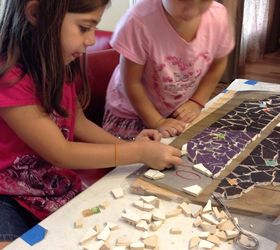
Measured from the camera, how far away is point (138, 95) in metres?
1.16

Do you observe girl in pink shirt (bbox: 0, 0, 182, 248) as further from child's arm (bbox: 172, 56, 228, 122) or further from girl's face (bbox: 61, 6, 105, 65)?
child's arm (bbox: 172, 56, 228, 122)

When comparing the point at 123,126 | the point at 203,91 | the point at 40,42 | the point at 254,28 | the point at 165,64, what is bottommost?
the point at 254,28

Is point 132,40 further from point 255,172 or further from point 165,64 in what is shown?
point 255,172

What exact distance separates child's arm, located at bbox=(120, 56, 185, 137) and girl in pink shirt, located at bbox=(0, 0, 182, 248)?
9.6 inches

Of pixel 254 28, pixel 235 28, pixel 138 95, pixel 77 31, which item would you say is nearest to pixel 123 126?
pixel 138 95

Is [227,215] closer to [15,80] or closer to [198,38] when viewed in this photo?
[15,80]

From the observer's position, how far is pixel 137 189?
2.45ft

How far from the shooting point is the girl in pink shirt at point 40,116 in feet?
2.52

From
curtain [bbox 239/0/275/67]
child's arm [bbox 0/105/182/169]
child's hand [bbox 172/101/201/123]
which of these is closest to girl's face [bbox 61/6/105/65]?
child's arm [bbox 0/105/182/169]

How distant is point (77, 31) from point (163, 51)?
39 cm

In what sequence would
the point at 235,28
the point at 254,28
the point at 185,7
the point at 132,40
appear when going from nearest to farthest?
1. the point at 185,7
2. the point at 132,40
3. the point at 235,28
4. the point at 254,28

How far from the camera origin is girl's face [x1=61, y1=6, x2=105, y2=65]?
2.55ft

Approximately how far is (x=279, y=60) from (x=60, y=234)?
11.2ft

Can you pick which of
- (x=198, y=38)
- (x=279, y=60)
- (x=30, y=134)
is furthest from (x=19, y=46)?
(x=279, y=60)
